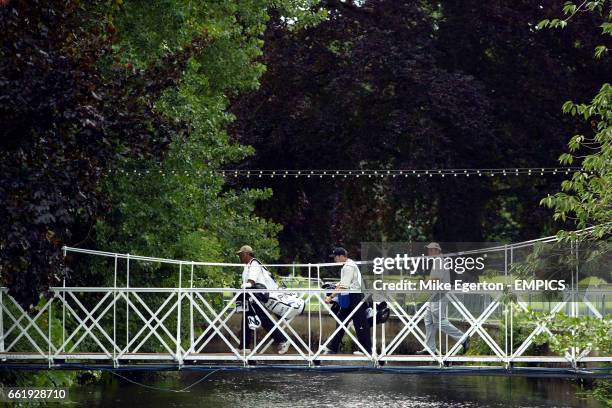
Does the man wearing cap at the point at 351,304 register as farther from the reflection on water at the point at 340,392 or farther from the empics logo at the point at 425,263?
the reflection on water at the point at 340,392

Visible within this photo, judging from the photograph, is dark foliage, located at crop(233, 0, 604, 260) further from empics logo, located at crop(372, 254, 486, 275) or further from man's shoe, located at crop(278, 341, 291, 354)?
man's shoe, located at crop(278, 341, 291, 354)

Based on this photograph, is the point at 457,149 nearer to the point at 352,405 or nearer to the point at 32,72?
the point at 352,405

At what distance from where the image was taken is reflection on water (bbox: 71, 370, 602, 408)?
2114 cm

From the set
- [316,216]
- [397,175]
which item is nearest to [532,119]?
[397,175]

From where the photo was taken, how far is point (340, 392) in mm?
23391

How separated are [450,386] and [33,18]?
13.5 meters

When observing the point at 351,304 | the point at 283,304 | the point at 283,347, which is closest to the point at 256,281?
the point at 283,304

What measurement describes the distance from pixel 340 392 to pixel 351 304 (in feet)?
27.9

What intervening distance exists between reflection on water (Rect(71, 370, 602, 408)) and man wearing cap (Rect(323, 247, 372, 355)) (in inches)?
165

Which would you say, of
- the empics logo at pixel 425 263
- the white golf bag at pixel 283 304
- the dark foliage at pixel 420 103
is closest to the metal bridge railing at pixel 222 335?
the white golf bag at pixel 283 304

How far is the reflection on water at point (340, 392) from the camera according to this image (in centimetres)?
2114

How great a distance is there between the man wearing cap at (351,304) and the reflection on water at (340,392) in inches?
165

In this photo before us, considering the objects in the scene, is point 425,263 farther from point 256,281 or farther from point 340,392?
point 340,392

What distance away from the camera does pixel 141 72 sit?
14.9 meters
